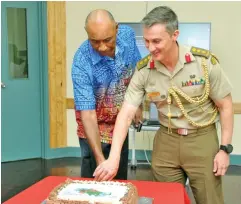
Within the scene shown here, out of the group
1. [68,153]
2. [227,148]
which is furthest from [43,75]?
[227,148]

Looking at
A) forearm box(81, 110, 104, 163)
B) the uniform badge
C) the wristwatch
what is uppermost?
the uniform badge

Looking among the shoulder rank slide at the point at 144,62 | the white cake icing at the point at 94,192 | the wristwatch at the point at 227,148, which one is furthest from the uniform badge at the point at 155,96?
the white cake icing at the point at 94,192

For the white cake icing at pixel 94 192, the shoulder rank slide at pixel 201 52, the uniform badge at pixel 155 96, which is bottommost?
the white cake icing at pixel 94 192

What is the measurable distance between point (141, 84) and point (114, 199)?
0.63 metres

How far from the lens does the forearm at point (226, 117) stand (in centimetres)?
162

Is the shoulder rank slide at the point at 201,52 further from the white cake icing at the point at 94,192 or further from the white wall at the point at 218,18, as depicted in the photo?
the white wall at the point at 218,18

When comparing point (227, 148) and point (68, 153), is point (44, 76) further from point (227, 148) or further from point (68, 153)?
point (227, 148)

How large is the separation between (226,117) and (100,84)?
0.63 meters

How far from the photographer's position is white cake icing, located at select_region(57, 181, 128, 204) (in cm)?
119

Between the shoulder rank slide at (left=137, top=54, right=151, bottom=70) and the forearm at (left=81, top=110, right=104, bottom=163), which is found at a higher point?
the shoulder rank slide at (left=137, top=54, right=151, bottom=70)

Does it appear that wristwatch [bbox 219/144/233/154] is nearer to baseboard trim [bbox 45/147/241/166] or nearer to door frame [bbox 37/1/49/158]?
baseboard trim [bbox 45/147/241/166]

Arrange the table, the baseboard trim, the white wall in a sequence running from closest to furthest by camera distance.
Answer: the table, the white wall, the baseboard trim

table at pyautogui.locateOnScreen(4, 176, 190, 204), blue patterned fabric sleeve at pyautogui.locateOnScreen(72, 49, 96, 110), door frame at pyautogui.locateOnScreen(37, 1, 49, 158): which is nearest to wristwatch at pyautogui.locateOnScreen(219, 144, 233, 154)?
table at pyautogui.locateOnScreen(4, 176, 190, 204)

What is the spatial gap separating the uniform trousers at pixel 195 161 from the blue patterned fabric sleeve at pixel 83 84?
0.39m
